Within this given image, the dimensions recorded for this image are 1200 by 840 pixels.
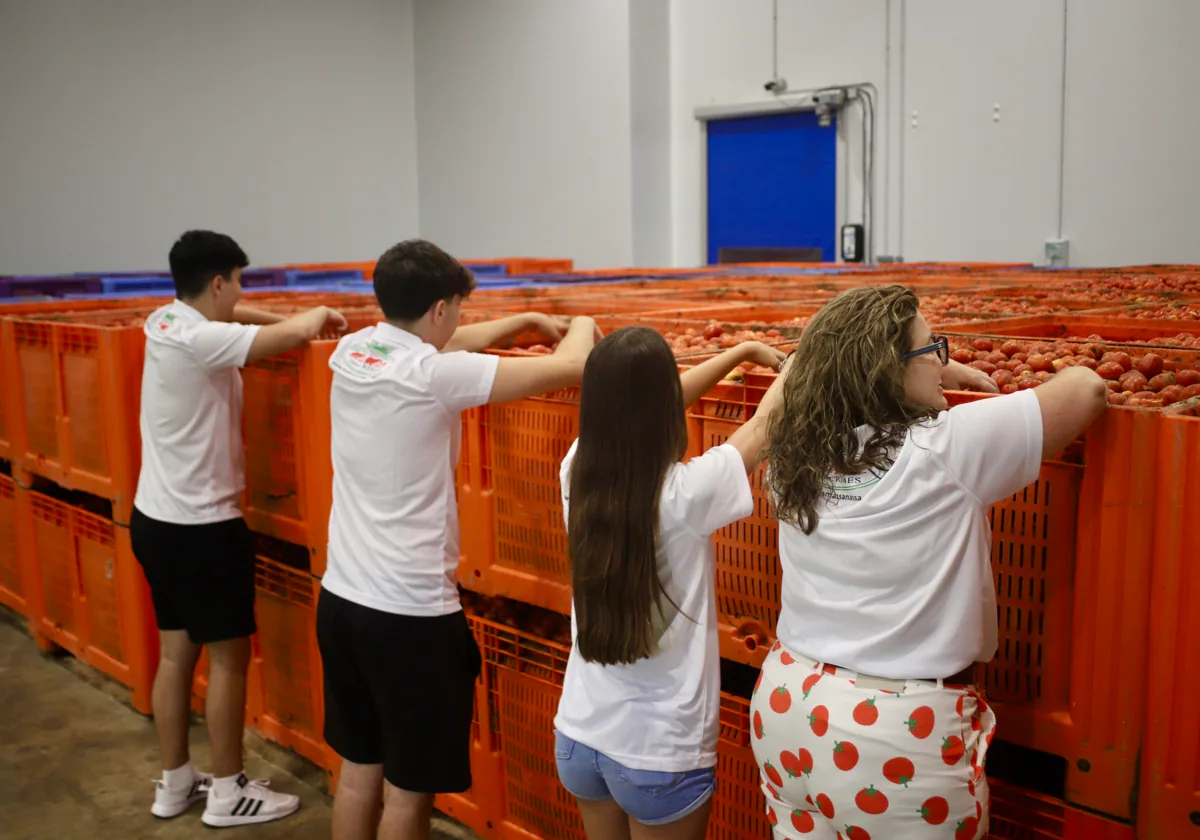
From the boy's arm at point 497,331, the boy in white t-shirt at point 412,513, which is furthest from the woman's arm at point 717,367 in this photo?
the boy's arm at point 497,331

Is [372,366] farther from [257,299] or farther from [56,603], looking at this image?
[257,299]

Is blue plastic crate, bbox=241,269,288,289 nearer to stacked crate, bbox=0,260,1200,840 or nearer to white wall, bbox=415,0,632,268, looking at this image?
stacked crate, bbox=0,260,1200,840

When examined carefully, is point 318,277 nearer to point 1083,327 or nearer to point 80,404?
point 80,404

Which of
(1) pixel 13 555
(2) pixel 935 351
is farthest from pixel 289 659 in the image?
(2) pixel 935 351

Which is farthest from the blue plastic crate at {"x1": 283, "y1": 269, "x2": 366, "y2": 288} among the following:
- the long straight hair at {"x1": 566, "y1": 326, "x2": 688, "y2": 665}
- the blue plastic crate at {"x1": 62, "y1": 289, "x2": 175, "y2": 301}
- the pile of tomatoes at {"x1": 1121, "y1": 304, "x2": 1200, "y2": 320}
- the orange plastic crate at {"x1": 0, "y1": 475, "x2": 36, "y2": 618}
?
the long straight hair at {"x1": 566, "y1": 326, "x2": 688, "y2": 665}

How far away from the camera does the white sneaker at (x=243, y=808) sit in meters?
2.98

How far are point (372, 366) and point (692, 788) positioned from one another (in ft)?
3.53

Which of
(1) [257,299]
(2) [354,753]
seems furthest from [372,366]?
(1) [257,299]

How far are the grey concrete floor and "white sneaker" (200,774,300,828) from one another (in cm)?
3

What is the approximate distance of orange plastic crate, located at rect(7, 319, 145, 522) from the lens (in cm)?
340

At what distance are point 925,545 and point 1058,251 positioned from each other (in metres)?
7.18

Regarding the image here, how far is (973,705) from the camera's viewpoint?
152 cm

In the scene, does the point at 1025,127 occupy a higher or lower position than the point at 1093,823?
higher

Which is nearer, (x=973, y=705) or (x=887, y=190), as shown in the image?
(x=973, y=705)
